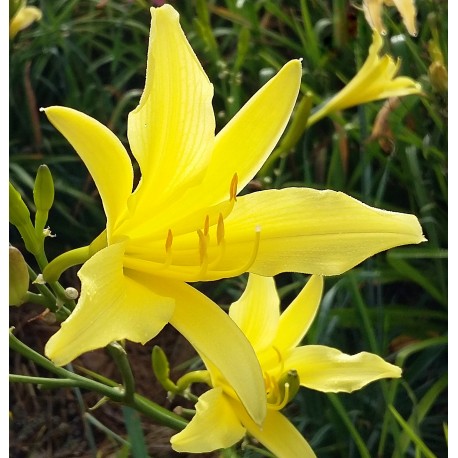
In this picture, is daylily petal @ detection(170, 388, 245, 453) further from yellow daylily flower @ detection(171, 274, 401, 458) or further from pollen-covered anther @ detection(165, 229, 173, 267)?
pollen-covered anther @ detection(165, 229, 173, 267)

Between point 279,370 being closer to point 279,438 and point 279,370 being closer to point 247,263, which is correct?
point 279,438

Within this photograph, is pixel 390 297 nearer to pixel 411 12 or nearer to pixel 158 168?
pixel 411 12

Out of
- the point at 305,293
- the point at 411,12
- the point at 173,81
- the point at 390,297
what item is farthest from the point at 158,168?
the point at 390,297

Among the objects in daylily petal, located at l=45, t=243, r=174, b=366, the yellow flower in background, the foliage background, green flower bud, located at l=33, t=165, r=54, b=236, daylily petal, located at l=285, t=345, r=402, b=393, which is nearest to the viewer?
daylily petal, located at l=45, t=243, r=174, b=366

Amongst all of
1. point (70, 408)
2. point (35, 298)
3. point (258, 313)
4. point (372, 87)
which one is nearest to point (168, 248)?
point (35, 298)

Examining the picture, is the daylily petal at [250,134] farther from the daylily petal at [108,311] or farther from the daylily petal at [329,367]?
the daylily petal at [329,367]

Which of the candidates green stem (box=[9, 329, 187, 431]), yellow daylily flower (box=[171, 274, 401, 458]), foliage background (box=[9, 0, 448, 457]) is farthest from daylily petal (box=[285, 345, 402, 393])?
foliage background (box=[9, 0, 448, 457])

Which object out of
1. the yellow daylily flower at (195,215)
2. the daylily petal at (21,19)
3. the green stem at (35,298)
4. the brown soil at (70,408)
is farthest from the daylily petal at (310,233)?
the brown soil at (70,408)
